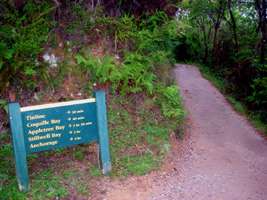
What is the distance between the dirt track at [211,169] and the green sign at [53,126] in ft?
2.97

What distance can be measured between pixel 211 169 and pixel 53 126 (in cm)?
282

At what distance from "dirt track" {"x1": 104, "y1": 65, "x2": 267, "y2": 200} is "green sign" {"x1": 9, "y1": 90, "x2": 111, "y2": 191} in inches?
35.7

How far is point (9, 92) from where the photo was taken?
5695mm

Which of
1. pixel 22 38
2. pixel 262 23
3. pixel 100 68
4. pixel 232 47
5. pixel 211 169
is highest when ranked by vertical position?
pixel 262 23

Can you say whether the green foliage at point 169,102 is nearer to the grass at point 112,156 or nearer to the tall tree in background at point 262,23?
the grass at point 112,156

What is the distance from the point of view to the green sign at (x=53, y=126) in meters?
4.45

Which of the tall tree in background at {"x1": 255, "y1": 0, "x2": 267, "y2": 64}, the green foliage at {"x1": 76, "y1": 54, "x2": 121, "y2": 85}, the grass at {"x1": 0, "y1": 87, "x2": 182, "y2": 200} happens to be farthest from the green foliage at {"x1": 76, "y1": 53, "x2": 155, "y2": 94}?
the tall tree in background at {"x1": 255, "y1": 0, "x2": 267, "y2": 64}

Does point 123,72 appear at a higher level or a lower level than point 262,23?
lower

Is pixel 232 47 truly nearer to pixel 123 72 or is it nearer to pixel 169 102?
pixel 169 102

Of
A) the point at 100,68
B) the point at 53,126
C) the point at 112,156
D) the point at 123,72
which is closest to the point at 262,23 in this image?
the point at 123,72

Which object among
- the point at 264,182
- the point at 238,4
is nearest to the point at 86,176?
the point at 264,182

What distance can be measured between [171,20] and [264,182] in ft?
13.0

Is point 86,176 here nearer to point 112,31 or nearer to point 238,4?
point 112,31

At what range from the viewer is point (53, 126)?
4.68m
